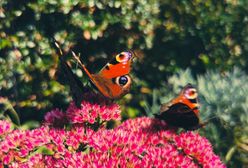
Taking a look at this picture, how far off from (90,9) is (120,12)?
0.45 meters

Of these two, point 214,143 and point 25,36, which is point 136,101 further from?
point 25,36

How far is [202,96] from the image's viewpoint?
6.04 m

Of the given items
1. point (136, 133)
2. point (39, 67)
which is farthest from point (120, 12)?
point (136, 133)

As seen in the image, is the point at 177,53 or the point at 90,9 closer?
the point at 90,9

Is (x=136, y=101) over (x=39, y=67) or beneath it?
beneath

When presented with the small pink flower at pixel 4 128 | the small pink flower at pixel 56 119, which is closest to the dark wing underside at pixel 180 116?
the small pink flower at pixel 56 119

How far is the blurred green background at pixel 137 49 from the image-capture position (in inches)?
226

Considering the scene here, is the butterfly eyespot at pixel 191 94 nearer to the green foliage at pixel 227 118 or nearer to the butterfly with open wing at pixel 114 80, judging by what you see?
the butterfly with open wing at pixel 114 80

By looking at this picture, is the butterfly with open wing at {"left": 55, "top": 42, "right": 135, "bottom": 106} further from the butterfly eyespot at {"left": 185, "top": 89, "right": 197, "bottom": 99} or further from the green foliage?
the green foliage

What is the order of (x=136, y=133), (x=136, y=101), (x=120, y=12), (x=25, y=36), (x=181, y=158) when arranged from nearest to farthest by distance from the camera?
(x=181, y=158), (x=136, y=133), (x=25, y=36), (x=120, y=12), (x=136, y=101)

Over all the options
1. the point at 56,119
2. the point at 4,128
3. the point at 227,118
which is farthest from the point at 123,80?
the point at 227,118

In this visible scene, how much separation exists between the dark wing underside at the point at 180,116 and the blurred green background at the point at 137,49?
152 cm

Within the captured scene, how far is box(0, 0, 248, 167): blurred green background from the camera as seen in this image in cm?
575

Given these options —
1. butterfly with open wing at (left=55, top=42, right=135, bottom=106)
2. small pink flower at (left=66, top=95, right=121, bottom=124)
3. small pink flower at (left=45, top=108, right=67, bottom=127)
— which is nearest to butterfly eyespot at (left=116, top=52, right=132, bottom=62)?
butterfly with open wing at (left=55, top=42, right=135, bottom=106)
